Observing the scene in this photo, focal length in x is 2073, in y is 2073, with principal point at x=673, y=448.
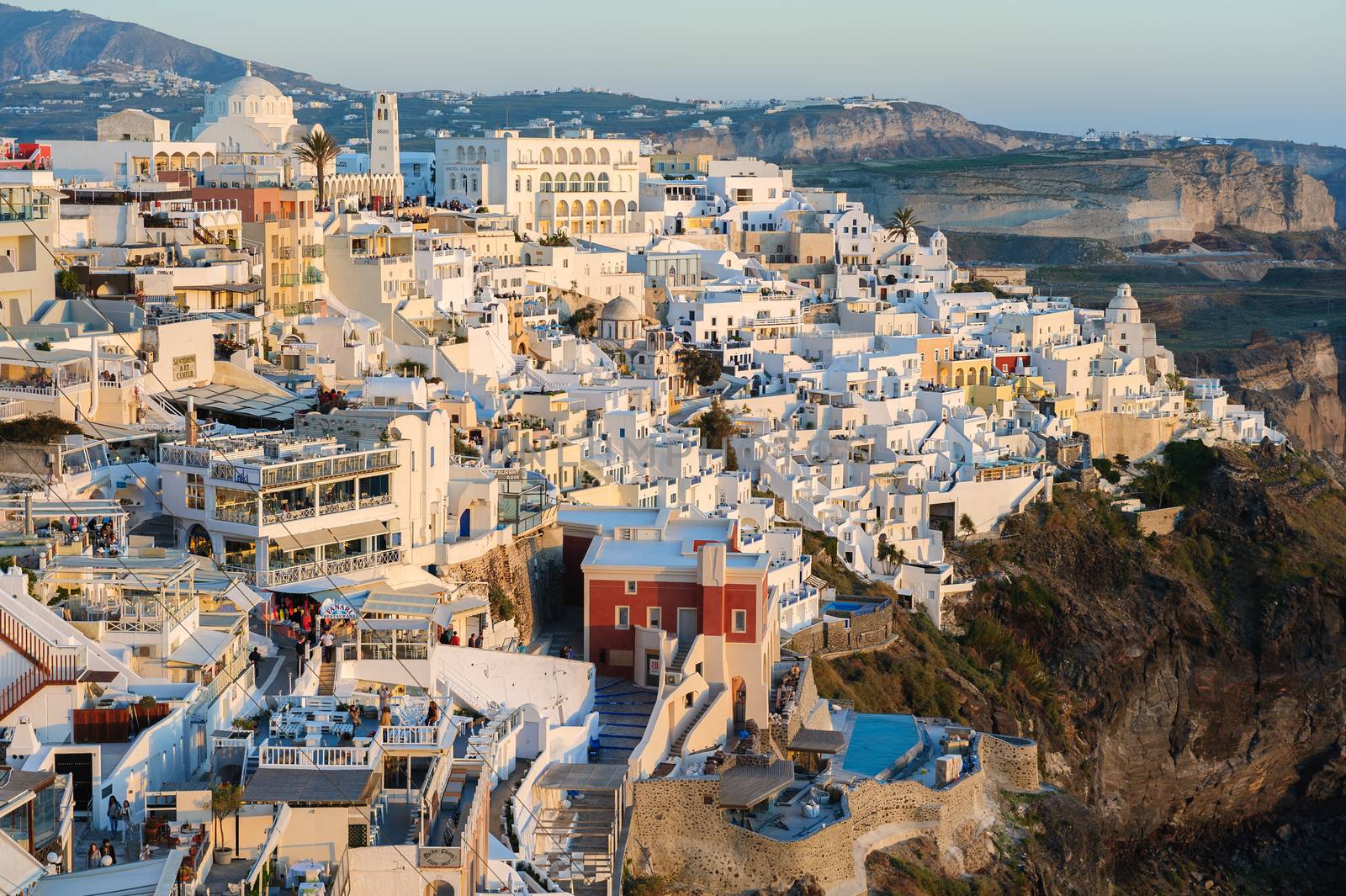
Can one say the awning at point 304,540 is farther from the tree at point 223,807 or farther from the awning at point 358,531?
the tree at point 223,807

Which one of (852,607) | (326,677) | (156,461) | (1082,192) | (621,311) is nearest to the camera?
(326,677)

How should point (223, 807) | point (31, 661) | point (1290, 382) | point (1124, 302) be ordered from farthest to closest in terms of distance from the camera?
point (1290, 382) < point (1124, 302) < point (31, 661) < point (223, 807)

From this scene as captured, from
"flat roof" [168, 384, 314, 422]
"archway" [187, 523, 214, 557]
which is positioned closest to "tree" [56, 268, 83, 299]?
"flat roof" [168, 384, 314, 422]

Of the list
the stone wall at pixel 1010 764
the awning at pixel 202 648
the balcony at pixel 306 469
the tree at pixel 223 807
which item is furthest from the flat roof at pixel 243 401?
the tree at pixel 223 807

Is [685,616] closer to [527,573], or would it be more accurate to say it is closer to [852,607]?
[527,573]

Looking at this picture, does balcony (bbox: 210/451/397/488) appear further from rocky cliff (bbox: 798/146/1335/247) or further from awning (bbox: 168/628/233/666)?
rocky cliff (bbox: 798/146/1335/247)

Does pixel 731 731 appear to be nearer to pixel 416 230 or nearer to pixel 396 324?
pixel 396 324

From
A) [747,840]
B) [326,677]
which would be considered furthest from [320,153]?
[747,840]
